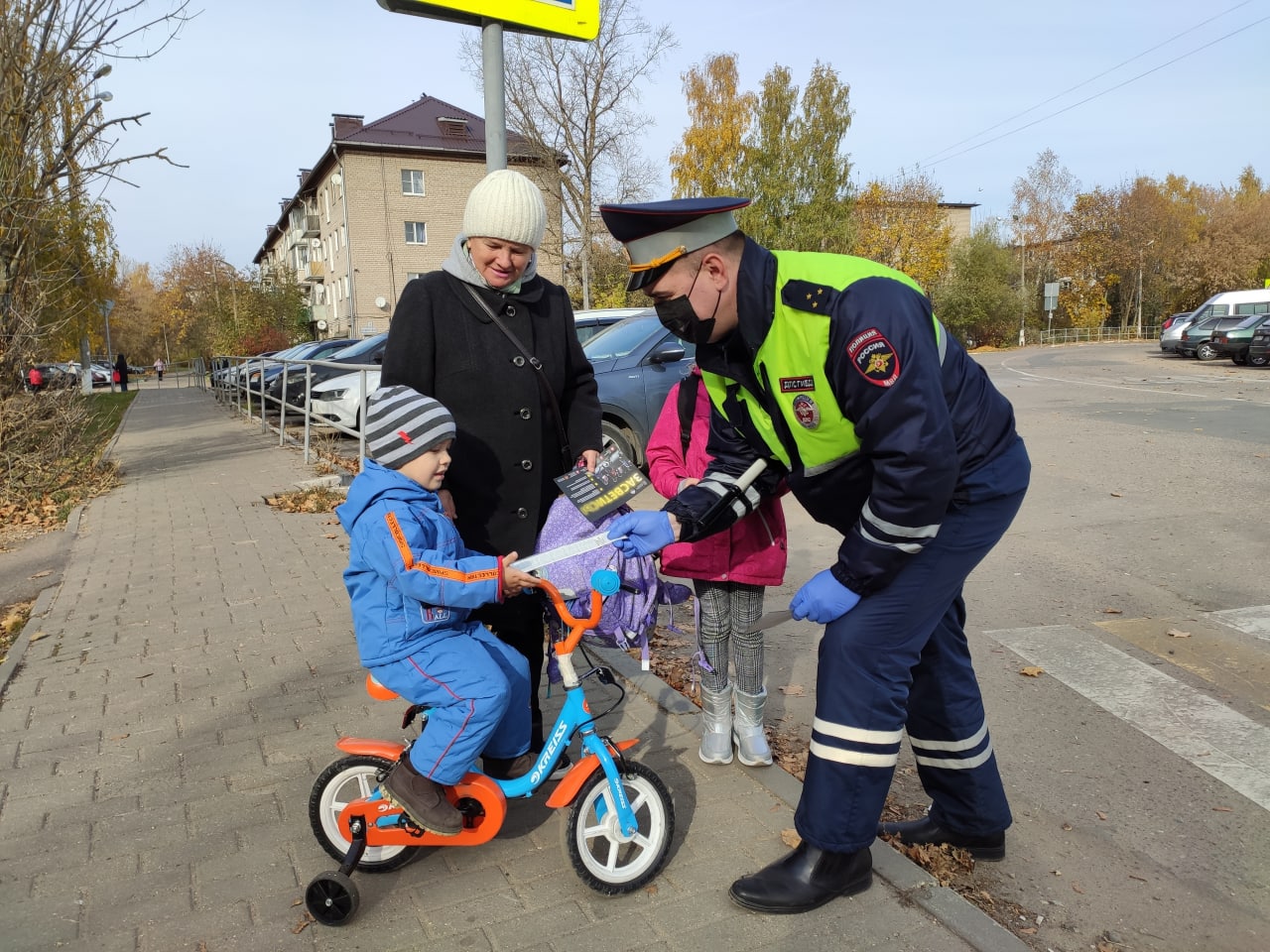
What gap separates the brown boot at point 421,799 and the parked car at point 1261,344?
26.6 m

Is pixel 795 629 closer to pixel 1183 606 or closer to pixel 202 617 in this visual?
pixel 1183 606

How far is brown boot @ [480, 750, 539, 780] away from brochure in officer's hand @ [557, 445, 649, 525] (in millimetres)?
830

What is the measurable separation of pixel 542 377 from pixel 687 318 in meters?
0.70

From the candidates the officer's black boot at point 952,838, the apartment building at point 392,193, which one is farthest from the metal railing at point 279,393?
the apartment building at point 392,193

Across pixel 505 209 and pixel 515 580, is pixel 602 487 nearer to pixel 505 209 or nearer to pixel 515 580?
pixel 515 580

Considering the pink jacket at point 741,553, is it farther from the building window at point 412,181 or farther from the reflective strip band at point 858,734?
the building window at point 412,181

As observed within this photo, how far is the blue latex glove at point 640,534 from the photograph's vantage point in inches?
100

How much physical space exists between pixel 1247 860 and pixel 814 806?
58.5 inches

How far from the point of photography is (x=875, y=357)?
6.73 feet

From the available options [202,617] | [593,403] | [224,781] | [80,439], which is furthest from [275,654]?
[80,439]

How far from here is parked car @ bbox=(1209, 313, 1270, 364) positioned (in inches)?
958

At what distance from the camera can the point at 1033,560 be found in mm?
6152

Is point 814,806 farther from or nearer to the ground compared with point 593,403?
nearer to the ground

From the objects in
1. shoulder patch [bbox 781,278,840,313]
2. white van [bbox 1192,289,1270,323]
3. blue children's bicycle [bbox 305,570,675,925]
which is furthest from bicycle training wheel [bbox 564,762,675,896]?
white van [bbox 1192,289,1270,323]
